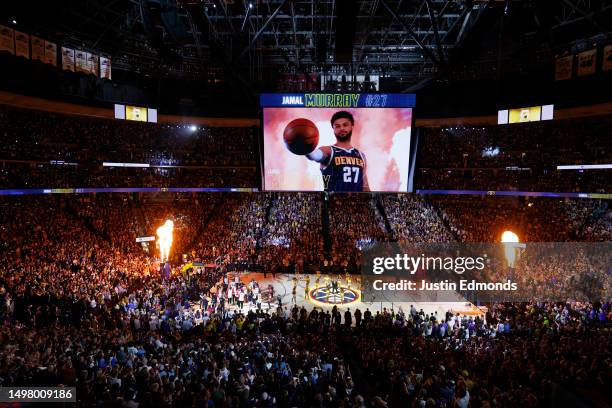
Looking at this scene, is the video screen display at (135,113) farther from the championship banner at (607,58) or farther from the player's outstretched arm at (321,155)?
the championship banner at (607,58)

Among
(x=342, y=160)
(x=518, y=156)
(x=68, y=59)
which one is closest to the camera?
(x=68, y=59)

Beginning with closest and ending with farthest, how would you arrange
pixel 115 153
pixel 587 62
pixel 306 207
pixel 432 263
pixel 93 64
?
pixel 432 263, pixel 587 62, pixel 93 64, pixel 115 153, pixel 306 207

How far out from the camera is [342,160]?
20.5 m

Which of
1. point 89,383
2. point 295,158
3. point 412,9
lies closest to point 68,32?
point 295,158

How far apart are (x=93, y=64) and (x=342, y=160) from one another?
1489 centimetres

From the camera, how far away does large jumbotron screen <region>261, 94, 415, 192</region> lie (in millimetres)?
20219

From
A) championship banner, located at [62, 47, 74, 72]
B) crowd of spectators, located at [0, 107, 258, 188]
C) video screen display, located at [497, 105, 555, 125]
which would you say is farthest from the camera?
crowd of spectators, located at [0, 107, 258, 188]

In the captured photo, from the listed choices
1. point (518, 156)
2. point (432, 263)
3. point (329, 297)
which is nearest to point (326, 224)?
point (329, 297)

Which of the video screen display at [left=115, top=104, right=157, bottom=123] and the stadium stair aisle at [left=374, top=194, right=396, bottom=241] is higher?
the video screen display at [left=115, top=104, right=157, bottom=123]

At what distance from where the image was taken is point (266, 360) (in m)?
8.91

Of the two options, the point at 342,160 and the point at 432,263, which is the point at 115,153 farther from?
the point at 432,263

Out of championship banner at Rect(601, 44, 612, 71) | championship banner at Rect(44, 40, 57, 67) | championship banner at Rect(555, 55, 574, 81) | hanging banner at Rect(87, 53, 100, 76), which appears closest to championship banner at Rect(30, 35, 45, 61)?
championship banner at Rect(44, 40, 57, 67)

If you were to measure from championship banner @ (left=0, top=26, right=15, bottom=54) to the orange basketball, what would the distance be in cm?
1288

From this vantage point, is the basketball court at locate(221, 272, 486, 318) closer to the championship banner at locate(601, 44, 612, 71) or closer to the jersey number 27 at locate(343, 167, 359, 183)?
the jersey number 27 at locate(343, 167, 359, 183)
